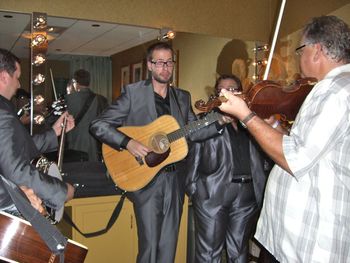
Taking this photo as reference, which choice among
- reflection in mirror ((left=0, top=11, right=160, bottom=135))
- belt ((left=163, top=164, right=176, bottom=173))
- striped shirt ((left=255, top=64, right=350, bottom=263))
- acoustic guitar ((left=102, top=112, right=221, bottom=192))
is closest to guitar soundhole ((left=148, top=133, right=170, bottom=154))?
acoustic guitar ((left=102, top=112, right=221, bottom=192))

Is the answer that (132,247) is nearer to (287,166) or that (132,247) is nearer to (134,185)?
(134,185)

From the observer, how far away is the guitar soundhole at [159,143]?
2.32 m

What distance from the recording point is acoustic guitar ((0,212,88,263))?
4.74 feet

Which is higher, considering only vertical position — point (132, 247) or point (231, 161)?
point (231, 161)

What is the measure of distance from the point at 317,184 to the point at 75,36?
7.66ft

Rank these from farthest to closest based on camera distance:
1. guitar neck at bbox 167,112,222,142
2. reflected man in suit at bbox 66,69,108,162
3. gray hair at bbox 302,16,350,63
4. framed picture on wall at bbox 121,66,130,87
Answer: framed picture on wall at bbox 121,66,130,87 < reflected man in suit at bbox 66,69,108,162 < guitar neck at bbox 167,112,222,142 < gray hair at bbox 302,16,350,63

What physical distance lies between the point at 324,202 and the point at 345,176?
12cm

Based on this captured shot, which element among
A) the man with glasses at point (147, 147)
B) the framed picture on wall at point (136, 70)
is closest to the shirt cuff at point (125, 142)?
the man with glasses at point (147, 147)

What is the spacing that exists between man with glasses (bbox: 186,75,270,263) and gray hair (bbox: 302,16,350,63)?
3.23ft

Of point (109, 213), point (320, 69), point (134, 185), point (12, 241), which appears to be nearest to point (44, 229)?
point (12, 241)

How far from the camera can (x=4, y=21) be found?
9.14ft

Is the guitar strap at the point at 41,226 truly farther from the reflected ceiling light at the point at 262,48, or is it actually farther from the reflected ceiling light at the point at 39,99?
the reflected ceiling light at the point at 262,48

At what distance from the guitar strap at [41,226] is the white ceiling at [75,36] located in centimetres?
165

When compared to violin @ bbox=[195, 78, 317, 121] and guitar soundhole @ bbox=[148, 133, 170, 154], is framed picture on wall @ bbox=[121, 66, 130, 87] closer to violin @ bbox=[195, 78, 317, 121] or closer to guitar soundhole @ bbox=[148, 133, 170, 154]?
guitar soundhole @ bbox=[148, 133, 170, 154]
